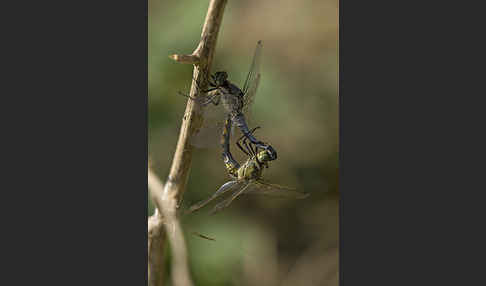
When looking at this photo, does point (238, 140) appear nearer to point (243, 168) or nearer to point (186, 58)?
point (243, 168)

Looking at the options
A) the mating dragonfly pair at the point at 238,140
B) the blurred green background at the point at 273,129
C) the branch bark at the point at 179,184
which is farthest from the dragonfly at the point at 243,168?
the blurred green background at the point at 273,129

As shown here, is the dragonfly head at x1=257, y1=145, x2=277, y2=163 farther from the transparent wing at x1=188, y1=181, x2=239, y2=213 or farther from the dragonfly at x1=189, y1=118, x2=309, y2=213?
the transparent wing at x1=188, y1=181, x2=239, y2=213

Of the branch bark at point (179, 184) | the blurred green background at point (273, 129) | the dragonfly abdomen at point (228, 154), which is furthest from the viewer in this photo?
the blurred green background at point (273, 129)

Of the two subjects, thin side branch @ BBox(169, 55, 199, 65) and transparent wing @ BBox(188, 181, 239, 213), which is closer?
thin side branch @ BBox(169, 55, 199, 65)

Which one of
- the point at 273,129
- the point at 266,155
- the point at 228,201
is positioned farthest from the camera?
the point at 273,129

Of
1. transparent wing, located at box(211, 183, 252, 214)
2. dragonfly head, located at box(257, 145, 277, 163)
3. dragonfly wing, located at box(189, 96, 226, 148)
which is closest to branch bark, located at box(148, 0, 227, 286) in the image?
dragonfly wing, located at box(189, 96, 226, 148)

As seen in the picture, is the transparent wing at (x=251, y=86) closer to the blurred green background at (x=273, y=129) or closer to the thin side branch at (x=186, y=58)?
the blurred green background at (x=273, y=129)

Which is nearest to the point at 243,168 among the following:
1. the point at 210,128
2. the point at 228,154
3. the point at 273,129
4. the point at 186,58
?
the point at 228,154
